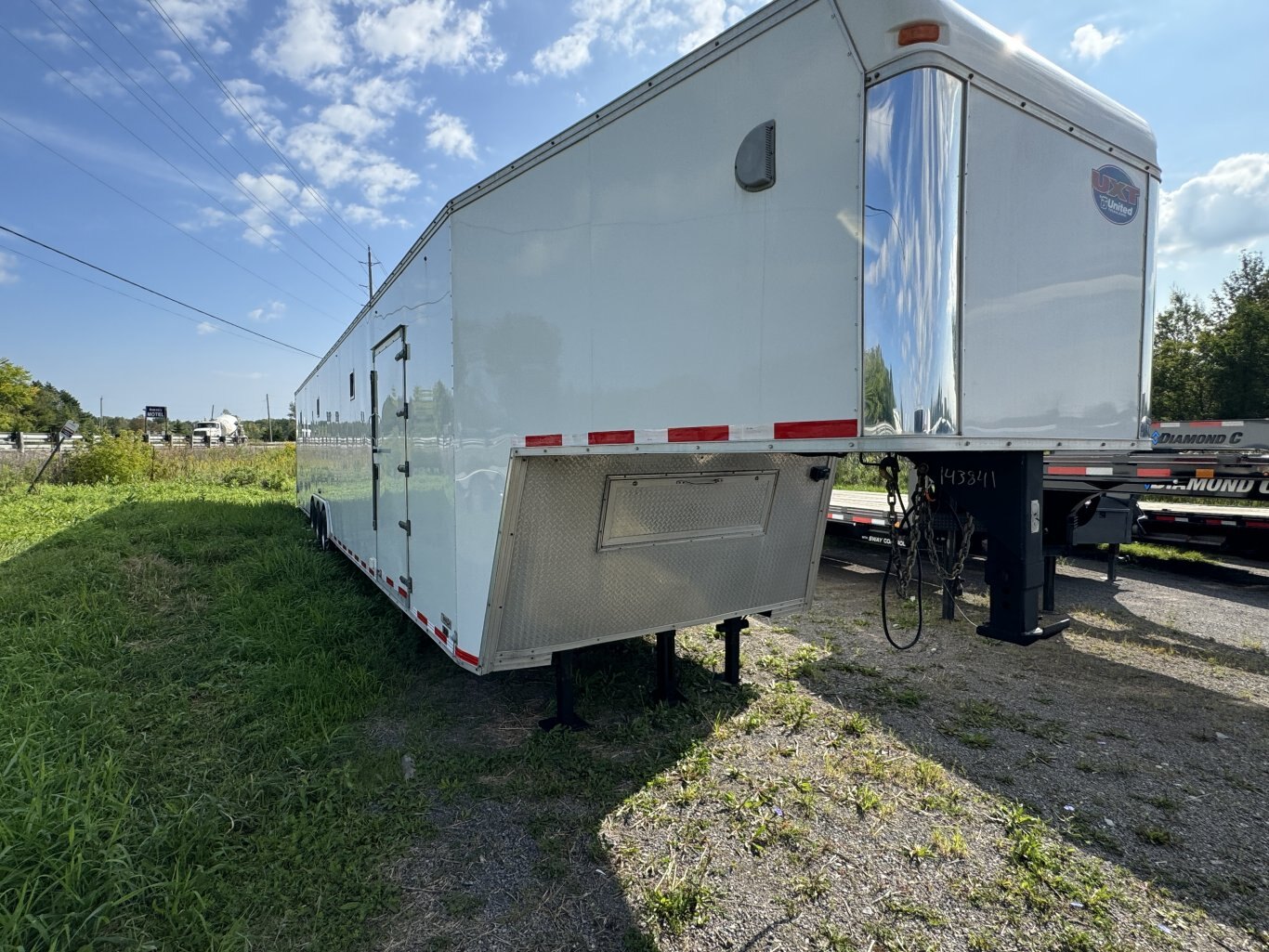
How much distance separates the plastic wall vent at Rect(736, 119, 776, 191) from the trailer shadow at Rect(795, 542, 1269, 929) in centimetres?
303

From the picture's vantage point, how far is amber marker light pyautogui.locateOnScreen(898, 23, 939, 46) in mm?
1854

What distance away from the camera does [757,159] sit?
217 cm

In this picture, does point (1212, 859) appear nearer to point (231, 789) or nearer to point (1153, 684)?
point (1153, 684)

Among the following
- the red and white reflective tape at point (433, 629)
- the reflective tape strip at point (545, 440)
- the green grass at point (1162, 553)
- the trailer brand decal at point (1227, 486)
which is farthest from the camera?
the green grass at point (1162, 553)

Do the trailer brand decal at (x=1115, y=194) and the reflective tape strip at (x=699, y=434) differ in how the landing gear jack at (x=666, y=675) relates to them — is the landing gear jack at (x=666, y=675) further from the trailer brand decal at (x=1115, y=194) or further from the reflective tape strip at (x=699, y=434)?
the trailer brand decal at (x=1115, y=194)

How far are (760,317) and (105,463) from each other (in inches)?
821

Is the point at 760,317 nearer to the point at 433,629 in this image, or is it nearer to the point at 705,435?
the point at 705,435

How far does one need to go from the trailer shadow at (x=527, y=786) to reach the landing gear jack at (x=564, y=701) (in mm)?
56

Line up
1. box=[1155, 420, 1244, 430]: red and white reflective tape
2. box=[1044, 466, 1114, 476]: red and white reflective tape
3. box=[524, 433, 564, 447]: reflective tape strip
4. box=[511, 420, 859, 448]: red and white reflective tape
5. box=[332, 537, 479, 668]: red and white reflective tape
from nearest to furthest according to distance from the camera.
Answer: box=[511, 420, 859, 448]: red and white reflective tape → box=[524, 433, 564, 447]: reflective tape strip → box=[332, 537, 479, 668]: red and white reflective tape → box=[1044, 466, 1114, 476]: red and white reflective tape → box=[1155, 420, 1244, 430]: red and white reflective tape

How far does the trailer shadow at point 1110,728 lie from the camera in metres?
2.86

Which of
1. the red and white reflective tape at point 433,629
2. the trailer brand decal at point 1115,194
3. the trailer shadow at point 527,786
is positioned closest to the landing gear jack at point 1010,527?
the trailer brand decal at point 1115,194

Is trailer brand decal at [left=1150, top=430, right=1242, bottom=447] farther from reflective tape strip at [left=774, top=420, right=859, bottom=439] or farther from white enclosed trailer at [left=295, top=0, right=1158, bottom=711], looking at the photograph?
reflective tape strip at [left=774, top=420, right=859, bottom=439]

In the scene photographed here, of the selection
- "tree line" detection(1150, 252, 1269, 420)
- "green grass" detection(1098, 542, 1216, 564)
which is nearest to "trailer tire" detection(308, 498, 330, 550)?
"green grass" detection(1098, 542, 1216, 564)

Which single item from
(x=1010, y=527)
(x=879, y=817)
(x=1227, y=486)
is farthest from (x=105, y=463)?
(x=1227, y=486)
